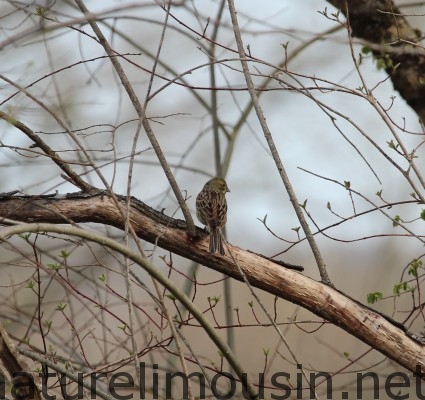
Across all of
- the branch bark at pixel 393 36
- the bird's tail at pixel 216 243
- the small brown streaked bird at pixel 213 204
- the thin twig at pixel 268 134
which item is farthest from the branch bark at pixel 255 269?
the branch bark at pixel 393 36

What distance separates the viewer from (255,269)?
12.4 ft

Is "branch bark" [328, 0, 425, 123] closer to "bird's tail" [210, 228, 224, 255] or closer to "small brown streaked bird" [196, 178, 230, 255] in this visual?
"small brown streaked bird" [196, 178, 230, 255]

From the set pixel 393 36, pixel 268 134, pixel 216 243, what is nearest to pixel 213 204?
pixel 216 243

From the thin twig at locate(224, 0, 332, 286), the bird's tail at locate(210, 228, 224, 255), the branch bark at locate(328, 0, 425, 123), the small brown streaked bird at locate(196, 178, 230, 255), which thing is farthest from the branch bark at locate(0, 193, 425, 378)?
the branch bark at locate(328, 0, 425, 123)

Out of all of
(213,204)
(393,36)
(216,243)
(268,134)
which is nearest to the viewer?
(268,134)

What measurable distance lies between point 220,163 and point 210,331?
2740mm

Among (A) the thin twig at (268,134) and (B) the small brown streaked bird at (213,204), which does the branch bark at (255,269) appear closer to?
(A) the thin twig at (268,134)

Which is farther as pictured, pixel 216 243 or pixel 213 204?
pixel 213 204

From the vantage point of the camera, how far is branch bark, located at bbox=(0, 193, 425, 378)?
371 cm

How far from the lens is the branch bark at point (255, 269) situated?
3.71 m

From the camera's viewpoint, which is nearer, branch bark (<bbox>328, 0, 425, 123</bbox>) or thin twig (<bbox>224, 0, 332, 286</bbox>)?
thin twig (<bbox>224, 0, 332, 286</bbox>)

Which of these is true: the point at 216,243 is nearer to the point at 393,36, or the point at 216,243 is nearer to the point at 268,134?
the point at 268,134

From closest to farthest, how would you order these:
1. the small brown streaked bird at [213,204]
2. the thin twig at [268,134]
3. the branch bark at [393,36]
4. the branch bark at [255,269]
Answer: the thin twig at [268,134] → the branch bark at [255,269] → the small brown streaked bird at [213,204] → the branch bark at [393,36]

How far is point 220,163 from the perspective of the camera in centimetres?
538
